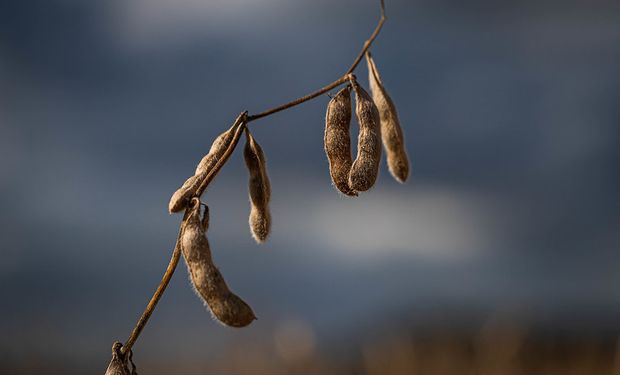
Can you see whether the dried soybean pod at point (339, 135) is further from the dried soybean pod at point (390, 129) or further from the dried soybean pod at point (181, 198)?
the dried soybean pod at point (181, 198)

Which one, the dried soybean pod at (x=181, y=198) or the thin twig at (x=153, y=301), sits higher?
the dried soybean pod at (x=181, y=198)

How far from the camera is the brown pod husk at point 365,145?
2533 millimetres

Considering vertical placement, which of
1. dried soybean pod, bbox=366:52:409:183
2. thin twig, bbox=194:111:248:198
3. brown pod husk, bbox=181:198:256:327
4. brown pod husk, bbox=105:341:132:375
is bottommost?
brown pod husk, bbox=105:341:132:375

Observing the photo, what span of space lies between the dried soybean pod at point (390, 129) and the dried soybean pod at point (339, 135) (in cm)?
29

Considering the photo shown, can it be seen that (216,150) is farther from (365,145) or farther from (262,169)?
(365,145)

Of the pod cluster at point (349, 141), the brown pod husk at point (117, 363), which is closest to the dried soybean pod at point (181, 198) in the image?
the brown pod husk at point (117, 363)

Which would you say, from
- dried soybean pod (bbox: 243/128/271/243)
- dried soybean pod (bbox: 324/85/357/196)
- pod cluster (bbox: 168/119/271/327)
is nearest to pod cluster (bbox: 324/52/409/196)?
dried soybean pod (bbox: 324/85/357/196)

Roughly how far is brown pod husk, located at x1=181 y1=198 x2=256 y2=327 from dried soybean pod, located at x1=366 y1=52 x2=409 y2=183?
112 cm

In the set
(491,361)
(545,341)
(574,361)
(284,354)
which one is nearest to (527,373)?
(574,361)

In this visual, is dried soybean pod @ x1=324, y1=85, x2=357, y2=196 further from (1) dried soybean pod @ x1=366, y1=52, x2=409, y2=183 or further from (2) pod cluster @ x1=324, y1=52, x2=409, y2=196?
(1) dried soybean pod @ x1=366, y1=52, x2=409, y2=183

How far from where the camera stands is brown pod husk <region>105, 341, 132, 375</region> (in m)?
2.11

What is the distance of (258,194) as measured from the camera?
271cm

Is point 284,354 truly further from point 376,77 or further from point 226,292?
point 226,292

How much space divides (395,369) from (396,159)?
516cm
